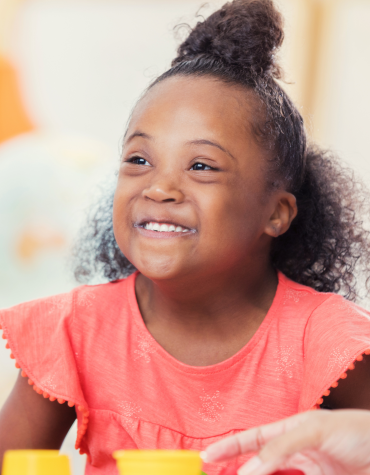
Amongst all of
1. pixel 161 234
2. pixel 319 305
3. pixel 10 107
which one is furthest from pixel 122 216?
pixel 10 107

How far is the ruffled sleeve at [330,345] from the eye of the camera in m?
0.68

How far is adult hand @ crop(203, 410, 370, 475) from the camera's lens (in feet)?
1.52

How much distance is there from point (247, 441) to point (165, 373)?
31 cm

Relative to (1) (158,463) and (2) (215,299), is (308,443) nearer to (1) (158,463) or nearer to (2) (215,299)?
(1) (158,463)

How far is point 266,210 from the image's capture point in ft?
2.66

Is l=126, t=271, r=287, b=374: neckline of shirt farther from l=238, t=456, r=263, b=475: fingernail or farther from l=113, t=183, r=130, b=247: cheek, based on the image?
l=238, t=456, r=263, b=475: fingernail

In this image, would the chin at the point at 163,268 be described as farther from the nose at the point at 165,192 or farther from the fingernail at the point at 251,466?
the fingernail at the point at 251,466

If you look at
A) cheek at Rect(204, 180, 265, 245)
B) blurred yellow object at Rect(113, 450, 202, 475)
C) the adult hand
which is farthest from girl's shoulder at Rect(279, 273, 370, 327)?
blurred yellow object at Rect(113, 450, 202, 475)

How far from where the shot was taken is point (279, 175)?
2.68 feet

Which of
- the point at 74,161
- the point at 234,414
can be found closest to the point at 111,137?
the point at 74,161

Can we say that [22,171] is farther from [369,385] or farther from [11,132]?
[369,385]

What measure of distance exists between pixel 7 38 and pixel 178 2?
2.03ft

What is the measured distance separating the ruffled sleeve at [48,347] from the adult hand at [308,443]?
30cm

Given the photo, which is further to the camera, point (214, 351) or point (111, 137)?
point (111, 137)
